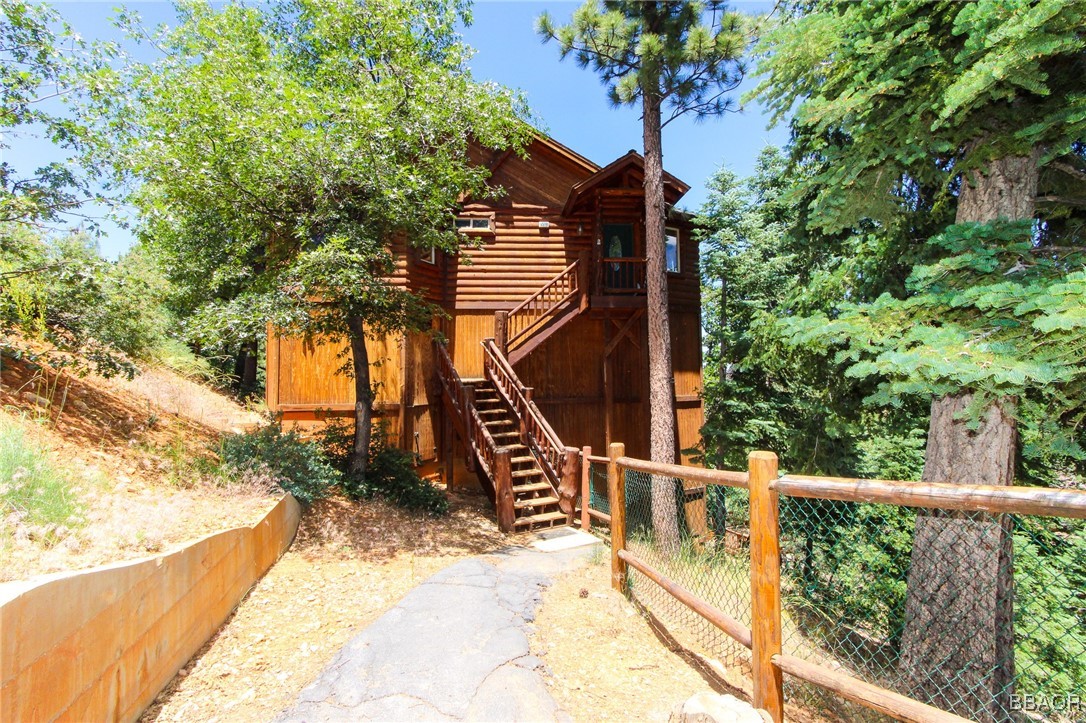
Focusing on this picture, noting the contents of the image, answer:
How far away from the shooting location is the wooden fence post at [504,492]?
7.82m

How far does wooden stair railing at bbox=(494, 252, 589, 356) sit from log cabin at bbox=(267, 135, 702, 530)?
3 cm

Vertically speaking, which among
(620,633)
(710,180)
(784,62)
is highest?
(710,180)

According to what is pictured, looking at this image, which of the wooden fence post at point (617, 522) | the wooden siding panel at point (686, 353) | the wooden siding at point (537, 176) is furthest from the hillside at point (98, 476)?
the wooden siding panel at point (686, 353)

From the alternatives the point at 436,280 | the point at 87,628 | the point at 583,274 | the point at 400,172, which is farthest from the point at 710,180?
the point at 87,628

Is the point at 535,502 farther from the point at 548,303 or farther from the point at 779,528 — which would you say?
the point at 779,528

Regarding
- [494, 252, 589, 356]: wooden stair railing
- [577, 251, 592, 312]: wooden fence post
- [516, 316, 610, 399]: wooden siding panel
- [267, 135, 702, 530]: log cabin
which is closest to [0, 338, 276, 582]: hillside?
[267, 135, 702, 530]: log cabin

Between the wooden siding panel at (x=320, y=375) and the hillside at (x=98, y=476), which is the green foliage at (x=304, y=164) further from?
the wooden siding panel at (x=320, y=375)

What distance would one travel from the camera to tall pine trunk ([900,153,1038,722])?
14.2 ft

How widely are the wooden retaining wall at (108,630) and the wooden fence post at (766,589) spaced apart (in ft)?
11.3

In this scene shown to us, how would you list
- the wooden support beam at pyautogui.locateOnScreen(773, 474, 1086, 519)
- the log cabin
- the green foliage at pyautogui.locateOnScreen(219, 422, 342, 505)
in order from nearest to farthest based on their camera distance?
the wooden support beam at pyautogui.locateOnScreen(773, 474, 1086, 519)
the green foliage at pyautogui.locateOnScreen(219, 422, 342, 505)
the log cabin

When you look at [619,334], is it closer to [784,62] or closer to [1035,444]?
[784,62]

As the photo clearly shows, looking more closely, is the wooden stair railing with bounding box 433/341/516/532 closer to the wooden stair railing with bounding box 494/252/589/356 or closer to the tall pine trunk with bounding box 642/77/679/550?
the wooden stair railing with bounding box 494/252/589/356

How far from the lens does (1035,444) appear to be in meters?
3.49

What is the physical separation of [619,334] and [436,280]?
14.8 feet
